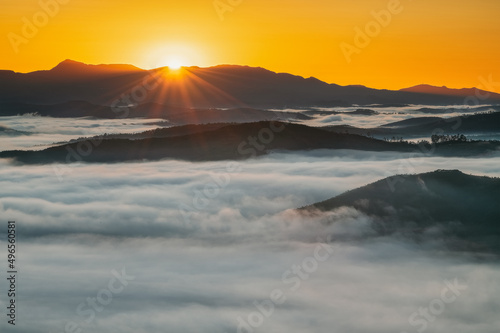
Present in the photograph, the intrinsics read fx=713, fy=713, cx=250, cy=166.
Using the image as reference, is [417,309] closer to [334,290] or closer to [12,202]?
[334,290]

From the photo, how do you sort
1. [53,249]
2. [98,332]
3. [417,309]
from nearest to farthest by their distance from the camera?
[98,332], [417,309], [53,249]

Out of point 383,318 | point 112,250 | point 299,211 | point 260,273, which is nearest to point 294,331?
point 383,318

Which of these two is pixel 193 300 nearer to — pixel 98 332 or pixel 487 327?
pixel 98 332

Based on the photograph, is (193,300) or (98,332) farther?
(193,300)

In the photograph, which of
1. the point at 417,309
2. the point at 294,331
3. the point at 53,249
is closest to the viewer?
the point at 294,331

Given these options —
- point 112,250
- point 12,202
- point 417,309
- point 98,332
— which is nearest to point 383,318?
point 417,309

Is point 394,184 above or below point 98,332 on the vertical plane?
above
